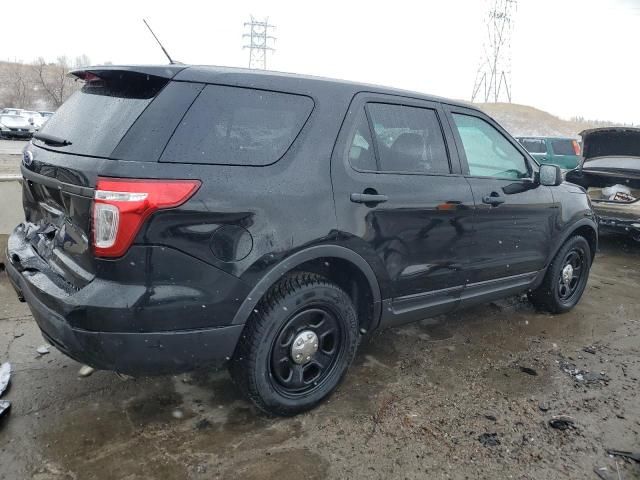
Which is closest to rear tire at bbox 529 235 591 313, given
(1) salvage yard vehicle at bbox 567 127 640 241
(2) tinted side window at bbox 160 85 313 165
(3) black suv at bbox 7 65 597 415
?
(3) black suv at bbox 7 65 597 415

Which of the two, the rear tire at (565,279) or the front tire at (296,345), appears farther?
the rear tire at (565,279)

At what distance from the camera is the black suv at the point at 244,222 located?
2.21 meters

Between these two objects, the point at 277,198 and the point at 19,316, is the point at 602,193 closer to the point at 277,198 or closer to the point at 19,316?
the point at 277,198

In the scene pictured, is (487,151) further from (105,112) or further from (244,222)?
(105,112)

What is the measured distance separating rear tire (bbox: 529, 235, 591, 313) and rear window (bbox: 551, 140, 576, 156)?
11475mm

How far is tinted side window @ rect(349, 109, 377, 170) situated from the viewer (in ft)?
9.38

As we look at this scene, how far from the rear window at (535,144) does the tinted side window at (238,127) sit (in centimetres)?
1411

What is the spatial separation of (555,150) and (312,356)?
14477 mm

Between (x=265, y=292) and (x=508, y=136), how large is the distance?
97.6 inches

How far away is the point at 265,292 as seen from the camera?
8.23ft

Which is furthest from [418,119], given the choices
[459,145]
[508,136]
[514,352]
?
[514,352]

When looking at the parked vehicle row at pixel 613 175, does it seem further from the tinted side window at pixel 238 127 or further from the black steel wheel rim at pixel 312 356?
the tinted side window at pixel 238 127

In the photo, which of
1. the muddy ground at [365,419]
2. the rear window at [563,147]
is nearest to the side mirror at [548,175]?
the muddy ground at [365,419]

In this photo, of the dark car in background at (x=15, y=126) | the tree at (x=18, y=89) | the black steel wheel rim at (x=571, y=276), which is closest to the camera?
the black steel wheel rim at (x=571, y=276)
